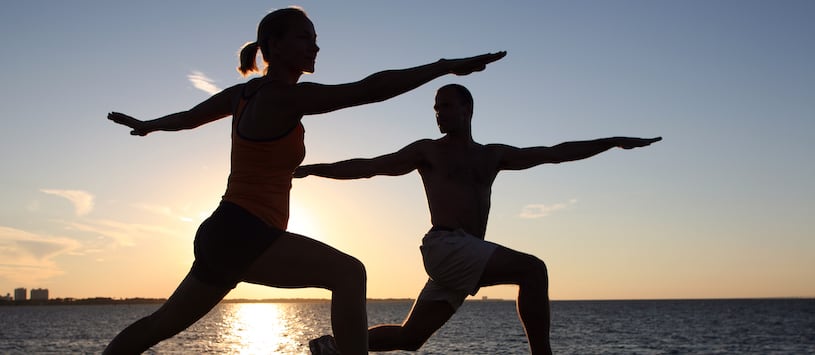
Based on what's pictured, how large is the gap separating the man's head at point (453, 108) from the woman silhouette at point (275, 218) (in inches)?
86.0

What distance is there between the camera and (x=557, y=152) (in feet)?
20.2

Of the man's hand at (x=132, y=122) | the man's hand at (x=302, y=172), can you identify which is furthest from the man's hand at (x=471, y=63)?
the man's hand at (x=302, y=172)

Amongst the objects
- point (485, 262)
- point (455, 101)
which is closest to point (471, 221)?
point (485, 262)

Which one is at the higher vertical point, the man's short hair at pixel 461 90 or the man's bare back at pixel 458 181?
the man's short hair at pixel 461 90

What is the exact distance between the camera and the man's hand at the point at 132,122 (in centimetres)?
454

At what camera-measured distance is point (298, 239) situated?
12.5ft

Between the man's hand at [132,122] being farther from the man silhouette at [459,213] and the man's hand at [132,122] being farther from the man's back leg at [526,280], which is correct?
the man's back leg at [526,280]

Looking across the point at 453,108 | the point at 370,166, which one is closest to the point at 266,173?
the point at 370,166

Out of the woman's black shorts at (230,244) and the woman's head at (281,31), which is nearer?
the woman's black shorts at (230,244)

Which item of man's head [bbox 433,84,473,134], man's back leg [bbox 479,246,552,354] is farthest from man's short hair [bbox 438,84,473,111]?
man's back leg [bbox 479,246,552,354]

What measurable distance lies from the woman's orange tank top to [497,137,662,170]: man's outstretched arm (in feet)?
8.81

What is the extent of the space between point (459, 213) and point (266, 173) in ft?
7.94

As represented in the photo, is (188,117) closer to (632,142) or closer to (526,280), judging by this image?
(526,280)

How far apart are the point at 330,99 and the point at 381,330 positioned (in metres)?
2.77
